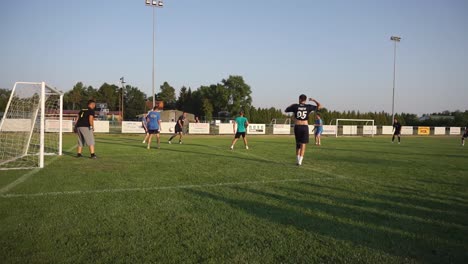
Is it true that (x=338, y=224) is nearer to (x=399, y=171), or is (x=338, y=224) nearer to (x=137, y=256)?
(x=137, y=256)

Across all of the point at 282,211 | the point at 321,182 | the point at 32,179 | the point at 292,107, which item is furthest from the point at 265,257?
the point at 292,107

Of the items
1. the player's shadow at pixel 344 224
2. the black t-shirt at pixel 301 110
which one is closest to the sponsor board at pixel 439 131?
the black t-shirt at pixel 301 110

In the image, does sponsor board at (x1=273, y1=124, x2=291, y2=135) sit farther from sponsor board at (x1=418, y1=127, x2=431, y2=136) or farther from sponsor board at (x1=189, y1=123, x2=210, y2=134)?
sponsor board at (x1=418, y1=127, x2=431, y2=136)

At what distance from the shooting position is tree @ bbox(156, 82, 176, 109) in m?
111

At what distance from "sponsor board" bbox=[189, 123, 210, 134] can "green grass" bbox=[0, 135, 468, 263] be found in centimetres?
2743

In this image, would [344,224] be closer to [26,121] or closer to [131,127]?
[26,121]

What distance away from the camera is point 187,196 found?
531cm

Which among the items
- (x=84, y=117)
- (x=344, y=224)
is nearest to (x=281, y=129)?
(x=84, y=117)

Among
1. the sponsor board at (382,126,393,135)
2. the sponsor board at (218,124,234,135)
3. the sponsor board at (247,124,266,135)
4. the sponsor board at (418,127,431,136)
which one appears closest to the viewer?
the sponsor board at (218,124,234,135)

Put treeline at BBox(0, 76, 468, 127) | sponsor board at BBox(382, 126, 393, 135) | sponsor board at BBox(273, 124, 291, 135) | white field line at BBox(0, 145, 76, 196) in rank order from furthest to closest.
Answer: treeline at BBox(0, 76, 468, 127)
sponsor board at BBox(382, 126, 393, 135)
sponsor board at BBox(273, 124, 291, 135)
white field line at BBox(0, 145, 76, 196)

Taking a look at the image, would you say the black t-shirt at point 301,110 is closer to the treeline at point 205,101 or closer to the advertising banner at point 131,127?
the advertising banner at point 131,127

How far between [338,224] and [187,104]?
101 metres

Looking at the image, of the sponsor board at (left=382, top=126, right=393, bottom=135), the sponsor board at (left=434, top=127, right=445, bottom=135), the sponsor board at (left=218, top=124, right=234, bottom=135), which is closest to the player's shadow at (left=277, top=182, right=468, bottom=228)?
the sponsor board at (left=218, top=124, right=234, bottom=135)

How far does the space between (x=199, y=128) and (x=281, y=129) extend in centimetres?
1121
